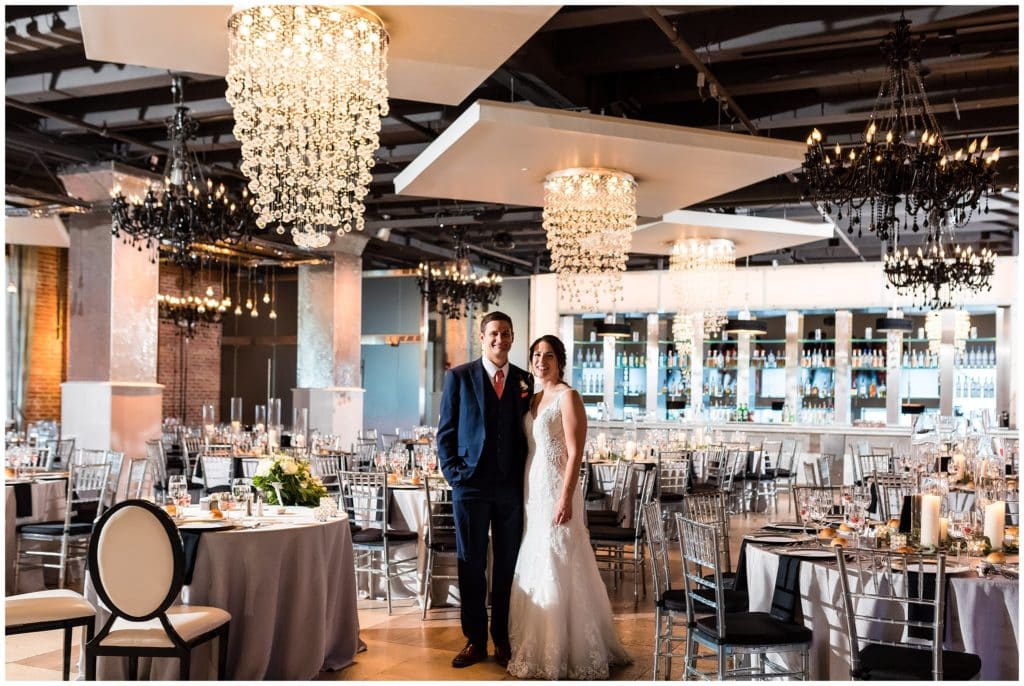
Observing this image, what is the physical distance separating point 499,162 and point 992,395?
9771mm

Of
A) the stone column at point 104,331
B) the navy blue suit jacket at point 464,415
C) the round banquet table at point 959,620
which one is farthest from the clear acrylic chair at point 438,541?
the stone column at point 104,331

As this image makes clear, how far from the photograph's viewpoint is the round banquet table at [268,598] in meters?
4.66

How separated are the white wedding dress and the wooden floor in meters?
0.19

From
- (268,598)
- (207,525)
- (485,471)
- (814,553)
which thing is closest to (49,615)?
(207,525)

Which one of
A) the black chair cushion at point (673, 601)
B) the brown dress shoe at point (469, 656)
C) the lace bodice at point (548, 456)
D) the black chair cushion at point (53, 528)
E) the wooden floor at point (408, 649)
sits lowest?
the wooden floor at point (408, 649)

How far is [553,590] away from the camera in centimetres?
512

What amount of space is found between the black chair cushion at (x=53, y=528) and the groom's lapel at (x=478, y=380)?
11.9ft

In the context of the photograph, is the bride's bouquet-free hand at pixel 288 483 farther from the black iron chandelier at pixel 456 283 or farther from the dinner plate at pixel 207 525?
the black iron chandelier at pixel 456 283

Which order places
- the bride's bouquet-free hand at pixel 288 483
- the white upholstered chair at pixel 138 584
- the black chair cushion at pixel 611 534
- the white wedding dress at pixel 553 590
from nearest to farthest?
the white upholstered chair at pixel 138 584, the white wedding dress at pixel 553 590, the bride's bouquet-free hand at pixel 288 483, the black chair cushion at pixel 611 534

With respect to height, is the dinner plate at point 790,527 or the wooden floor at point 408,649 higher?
the dinner plate at point 790,527

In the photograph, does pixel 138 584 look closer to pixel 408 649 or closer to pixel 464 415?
pixel 464 415

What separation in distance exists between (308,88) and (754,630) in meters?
3.96

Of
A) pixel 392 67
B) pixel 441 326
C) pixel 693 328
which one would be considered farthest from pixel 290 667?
pixel 441 326

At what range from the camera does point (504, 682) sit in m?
4.88
